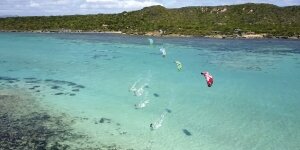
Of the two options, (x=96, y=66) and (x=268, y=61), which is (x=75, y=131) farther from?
(x=268, y=61)

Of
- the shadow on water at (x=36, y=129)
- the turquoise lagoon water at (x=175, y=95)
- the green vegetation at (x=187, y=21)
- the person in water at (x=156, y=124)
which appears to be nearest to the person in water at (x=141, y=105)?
the turquoise lagoon water at (x=175, y=95)

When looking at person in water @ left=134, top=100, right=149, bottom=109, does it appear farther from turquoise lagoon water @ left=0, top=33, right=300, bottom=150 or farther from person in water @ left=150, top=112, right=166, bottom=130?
person in water @ left=150, top=112, right=166, bottom=130

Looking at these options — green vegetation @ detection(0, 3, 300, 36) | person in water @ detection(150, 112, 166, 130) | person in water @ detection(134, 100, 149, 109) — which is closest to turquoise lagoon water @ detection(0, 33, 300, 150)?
person in water @ detection(150, 112, 166, 130)

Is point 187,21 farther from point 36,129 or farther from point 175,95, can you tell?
point 36,129

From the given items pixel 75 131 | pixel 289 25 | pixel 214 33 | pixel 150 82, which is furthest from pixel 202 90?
pixel 289 25

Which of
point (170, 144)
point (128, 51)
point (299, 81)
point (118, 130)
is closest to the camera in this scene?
point (170, 144)

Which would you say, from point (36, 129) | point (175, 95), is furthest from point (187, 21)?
point (36, 129)
